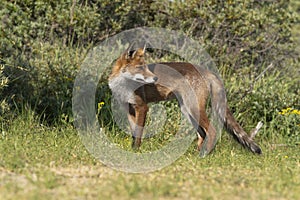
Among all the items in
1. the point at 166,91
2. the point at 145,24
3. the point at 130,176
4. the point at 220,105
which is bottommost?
the point at 220,105

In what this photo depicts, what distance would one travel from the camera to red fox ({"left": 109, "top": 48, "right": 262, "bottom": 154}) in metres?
7.76

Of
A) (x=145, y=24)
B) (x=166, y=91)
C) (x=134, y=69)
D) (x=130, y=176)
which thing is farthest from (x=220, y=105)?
(x=145, y=24)

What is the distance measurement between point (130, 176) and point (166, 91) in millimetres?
3023

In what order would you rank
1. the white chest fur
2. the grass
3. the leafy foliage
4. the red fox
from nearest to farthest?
the grass < the red fox < the white chest fur < the leafy foliage

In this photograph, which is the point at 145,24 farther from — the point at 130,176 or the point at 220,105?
the point at 130,176

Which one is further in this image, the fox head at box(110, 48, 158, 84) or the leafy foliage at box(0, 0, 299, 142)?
the leafy foliage at box(0, 0, 299, 142)

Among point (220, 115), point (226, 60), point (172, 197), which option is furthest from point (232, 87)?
point (172, 197)

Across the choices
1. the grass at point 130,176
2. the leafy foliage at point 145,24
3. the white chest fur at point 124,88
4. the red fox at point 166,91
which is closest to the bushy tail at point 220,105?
the red fox at point 166,91

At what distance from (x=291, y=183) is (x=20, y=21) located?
7.05 meters

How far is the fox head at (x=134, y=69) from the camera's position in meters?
7.83

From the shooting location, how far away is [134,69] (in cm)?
795

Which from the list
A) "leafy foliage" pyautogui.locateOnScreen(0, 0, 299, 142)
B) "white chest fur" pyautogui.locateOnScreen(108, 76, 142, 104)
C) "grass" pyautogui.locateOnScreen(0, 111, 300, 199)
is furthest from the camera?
"leafy foliage" pyautogui.locateOnScreen(0, 0, 299, 142)

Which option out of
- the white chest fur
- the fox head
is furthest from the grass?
the fox head

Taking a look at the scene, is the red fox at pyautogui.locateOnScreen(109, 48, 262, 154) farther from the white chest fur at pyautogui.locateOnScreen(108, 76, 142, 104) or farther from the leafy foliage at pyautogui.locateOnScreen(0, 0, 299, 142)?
the leafy foliage at pyautogui.locateOnScreen(0, 0, 299, 142)
